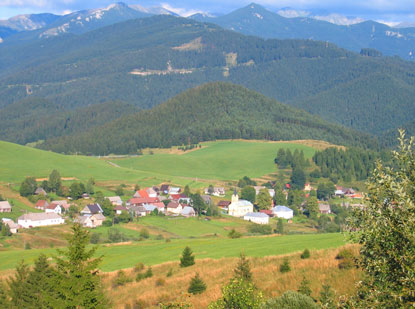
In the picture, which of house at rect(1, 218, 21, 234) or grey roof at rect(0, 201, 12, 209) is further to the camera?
grey roof at rect(0, 201, 12, 209)

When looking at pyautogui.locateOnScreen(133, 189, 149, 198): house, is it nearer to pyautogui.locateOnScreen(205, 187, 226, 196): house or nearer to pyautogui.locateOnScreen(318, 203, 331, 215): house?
pyautogui.locateOnScreen(205, 187, 226, 196): house

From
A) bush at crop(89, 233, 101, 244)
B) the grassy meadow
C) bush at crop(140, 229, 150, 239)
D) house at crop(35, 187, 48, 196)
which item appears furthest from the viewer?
house at crop(35, 187, 48, 196)

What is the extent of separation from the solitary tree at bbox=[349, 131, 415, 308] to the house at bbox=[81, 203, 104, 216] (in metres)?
88.5

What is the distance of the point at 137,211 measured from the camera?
104 meters

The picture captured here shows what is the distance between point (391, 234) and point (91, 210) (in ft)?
298

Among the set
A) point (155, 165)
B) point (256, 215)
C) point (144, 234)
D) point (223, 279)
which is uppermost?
point (223, 279)

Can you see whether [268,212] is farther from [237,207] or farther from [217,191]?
[217,191]

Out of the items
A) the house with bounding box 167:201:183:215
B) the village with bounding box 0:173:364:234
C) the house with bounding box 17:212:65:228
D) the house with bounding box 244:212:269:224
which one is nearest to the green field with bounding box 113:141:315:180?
the village with bounding box 0:173:364:234

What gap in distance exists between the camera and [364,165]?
161750 mm

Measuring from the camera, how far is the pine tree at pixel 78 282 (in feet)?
75.3

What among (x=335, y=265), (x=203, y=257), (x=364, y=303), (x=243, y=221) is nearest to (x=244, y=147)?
(x=243, y=221)

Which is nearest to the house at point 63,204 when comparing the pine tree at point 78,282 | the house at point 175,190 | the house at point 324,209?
the house at point 175,190

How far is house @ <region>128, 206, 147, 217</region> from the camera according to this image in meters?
102

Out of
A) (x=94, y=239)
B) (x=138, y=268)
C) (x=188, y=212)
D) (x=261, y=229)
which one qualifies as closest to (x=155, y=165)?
(x=188, y=212)
